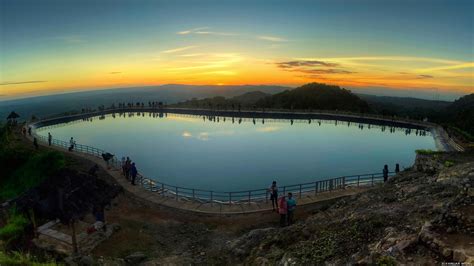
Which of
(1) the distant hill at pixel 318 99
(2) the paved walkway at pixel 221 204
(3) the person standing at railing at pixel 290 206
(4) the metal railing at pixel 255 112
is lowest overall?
(2) the paved walkway at pixel 221 204

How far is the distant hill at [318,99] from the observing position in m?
99.1

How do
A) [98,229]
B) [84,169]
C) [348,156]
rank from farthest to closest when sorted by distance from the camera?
1. [348,156]
2. [84,169]
3. [98,229]

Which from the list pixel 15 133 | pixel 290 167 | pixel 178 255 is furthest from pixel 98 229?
pixel 15 133

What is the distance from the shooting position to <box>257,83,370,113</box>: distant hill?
99.1 metres

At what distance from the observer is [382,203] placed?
1430cm

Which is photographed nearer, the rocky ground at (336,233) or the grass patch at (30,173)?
the rocky ground at (336,233)

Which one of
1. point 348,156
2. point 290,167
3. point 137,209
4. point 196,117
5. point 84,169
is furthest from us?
point 196,117

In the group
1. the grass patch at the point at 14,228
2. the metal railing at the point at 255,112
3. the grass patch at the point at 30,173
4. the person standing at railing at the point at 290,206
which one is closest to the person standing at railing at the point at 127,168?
the grass patch at the point at 14,228

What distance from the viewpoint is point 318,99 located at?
106875 millimetres

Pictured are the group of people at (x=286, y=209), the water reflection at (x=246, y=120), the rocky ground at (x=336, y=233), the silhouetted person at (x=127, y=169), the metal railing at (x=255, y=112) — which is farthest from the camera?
the metal railing at (x=255, y=112)

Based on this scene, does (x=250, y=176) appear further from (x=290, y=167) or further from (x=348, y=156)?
(x=348, y=156)

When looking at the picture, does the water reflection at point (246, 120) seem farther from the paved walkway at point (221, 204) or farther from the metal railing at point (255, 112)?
the paved walkway at point (221, 204)

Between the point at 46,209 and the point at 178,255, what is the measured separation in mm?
6197

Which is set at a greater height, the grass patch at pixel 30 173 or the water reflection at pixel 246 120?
the water reflection at pixel 246 120
